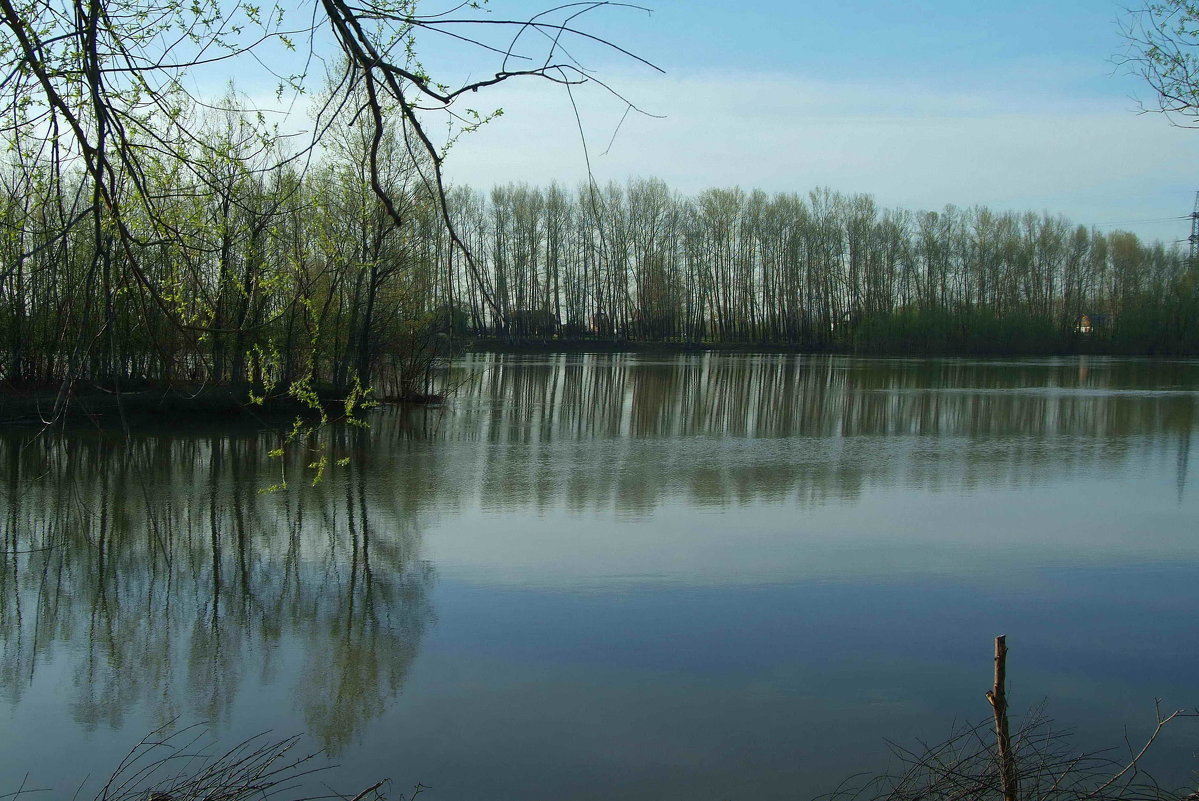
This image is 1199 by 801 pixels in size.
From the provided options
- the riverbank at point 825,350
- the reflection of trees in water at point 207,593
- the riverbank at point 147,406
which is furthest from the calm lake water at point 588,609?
the riverbank at point 825,350

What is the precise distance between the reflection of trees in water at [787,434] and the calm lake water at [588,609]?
130 millimetres

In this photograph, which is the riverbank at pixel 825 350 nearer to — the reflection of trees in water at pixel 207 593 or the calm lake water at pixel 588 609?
the calm lake water at pixel 588 609

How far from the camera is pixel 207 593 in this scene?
284 inches

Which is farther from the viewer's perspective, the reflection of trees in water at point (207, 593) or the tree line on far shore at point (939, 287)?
the tree line on far shore at point (939, 287)

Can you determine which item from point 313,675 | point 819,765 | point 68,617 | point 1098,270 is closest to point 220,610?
point 68,617

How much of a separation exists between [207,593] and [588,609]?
2.88 meters

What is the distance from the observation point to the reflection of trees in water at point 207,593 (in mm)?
5535

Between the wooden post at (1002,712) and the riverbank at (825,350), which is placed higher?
the riverbank at (825,350)

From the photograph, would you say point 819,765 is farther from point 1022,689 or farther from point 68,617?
point 68,617

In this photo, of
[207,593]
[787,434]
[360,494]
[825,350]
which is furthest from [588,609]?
[825,350]

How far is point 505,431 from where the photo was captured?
17.2 meters

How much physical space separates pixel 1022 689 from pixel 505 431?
1245cm

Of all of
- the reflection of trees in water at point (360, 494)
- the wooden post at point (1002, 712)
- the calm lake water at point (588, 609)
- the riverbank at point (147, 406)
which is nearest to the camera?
the wooden post at point (1002, 712)

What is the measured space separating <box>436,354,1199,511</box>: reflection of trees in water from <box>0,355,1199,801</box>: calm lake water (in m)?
0.13
